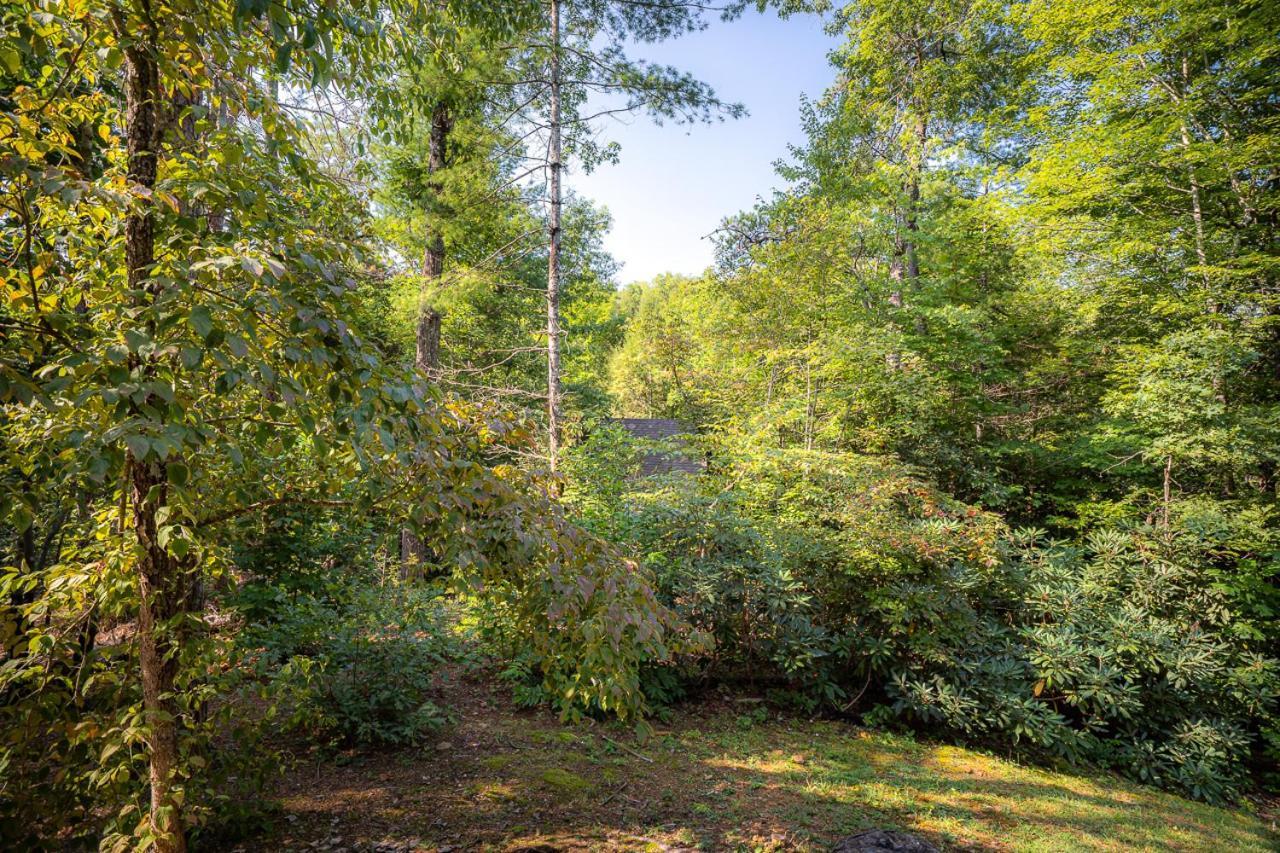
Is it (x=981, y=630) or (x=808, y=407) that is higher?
(x=808, y=407)

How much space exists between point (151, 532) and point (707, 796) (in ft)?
11.3

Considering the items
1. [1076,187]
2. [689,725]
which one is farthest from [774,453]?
[1076,187]

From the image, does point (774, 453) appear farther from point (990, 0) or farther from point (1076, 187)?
point (990, 0)

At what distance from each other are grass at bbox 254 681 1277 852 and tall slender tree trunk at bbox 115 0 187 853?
1.44 metres

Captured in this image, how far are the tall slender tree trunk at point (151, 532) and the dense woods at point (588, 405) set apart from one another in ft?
0.05

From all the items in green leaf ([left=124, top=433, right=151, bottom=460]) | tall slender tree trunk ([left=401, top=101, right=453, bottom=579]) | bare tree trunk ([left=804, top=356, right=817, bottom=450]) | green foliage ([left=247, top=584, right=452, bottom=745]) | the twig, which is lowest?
the twig

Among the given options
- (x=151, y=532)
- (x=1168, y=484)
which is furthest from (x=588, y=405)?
(x=151, y=532)

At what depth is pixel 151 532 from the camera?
1728mm

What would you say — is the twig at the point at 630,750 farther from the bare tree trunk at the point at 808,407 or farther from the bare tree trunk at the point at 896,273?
the bare tree trunk at the point at 896,273

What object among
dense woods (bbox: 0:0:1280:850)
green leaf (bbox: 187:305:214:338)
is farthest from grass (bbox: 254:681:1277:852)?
green leaf (bbox: 187:305:214:338)

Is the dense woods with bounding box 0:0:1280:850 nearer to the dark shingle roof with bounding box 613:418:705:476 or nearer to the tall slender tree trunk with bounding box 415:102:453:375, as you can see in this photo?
the tall slender tree trunk with bounding box 415:102:453:375

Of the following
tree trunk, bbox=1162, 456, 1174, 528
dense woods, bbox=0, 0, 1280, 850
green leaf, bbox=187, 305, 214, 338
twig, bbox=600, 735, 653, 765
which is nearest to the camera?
green leaf, bbox=187, 305, 214, 338

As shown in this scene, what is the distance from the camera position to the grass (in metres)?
3.15

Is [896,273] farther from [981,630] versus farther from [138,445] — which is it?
[138,445]
